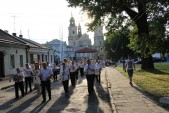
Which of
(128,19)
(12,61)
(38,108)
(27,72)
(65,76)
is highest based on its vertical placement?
(128,19)

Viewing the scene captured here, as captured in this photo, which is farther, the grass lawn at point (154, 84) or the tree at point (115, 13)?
the tree at point (115, 13)

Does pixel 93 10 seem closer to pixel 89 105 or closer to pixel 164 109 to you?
pixel 89 105

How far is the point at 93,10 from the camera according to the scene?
34281 millimetres

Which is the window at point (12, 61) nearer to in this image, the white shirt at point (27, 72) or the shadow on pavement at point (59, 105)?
the white shirt at point (27, 72)

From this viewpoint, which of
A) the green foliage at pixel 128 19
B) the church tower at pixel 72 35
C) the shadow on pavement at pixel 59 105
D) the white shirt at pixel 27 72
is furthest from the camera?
the church tower at pixel 72 35

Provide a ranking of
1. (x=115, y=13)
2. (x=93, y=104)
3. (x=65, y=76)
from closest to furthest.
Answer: (x=93, y=104)
(x=65, y=76)
(x=115, y=13)

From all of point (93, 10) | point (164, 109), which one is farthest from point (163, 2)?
point (93, 10)

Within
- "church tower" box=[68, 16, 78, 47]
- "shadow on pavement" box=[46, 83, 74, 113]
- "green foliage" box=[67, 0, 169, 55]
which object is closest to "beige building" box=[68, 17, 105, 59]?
Answer: "church tower" box=[68, 16, 78, 47]

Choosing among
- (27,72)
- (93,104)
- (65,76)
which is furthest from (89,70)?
(93,104)

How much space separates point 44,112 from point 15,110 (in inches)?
54.3

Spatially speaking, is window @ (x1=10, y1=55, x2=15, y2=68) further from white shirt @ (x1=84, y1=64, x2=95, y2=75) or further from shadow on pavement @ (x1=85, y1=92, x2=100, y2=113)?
shadow on pavement @ (x1=85, y1=92, x2=100, y2=113)

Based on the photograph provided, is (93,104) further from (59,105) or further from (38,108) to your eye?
(38,108)

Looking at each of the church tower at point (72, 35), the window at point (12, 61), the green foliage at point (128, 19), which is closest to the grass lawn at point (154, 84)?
the green foliage at point (128, 19)

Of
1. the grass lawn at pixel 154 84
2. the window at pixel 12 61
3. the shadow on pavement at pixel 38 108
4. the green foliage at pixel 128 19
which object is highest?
the green foliage at pixel 128 19
